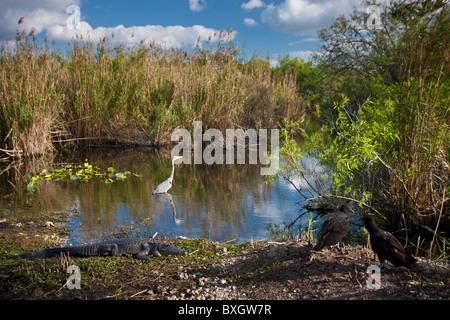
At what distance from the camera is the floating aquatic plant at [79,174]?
27.8 ft

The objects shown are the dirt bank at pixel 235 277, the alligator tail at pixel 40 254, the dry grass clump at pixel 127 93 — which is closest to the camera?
the dirt bank at pixel 235 277

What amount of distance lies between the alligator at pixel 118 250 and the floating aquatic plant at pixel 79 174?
4.09 m

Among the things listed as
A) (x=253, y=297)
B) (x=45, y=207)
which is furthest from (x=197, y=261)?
Result: (x=45, y=207)

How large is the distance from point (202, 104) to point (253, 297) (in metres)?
9.71

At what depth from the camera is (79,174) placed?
8.77 m

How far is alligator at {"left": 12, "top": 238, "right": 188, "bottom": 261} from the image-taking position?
412 centimetres

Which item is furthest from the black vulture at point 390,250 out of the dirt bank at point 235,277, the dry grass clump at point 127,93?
the dry grass clump at point 127,93

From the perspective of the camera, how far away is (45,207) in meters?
6.39

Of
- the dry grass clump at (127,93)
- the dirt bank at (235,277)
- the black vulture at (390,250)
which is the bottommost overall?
the dirt bank at (235,277)

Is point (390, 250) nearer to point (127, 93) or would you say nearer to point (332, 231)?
point (332, 231)

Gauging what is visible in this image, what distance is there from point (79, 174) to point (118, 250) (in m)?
5.02

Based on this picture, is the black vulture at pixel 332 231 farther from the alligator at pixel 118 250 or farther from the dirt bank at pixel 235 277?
the alligator at pixel 118 250
